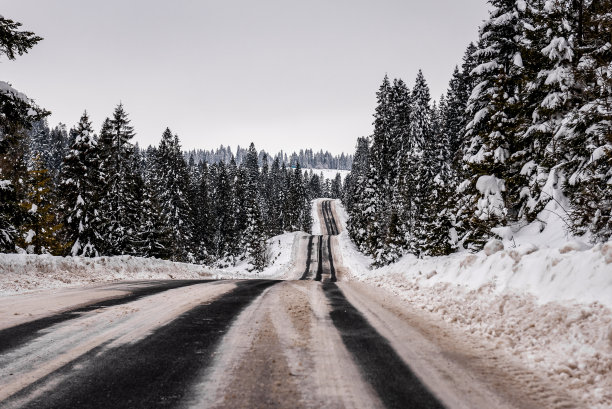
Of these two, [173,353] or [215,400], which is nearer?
[215,400]

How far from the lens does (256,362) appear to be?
365cm

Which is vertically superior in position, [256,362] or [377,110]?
[377,110]

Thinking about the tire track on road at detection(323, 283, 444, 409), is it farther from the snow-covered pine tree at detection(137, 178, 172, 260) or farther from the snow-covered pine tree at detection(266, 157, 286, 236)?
the snow-covered pine tree at detection(266, 157, 286, 236)

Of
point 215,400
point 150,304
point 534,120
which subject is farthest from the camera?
point 534,120

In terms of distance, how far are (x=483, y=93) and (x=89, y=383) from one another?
19.0 m

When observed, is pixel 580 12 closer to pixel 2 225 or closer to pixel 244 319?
pixel 244 319

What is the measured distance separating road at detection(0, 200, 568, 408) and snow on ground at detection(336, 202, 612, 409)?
616 millimetres

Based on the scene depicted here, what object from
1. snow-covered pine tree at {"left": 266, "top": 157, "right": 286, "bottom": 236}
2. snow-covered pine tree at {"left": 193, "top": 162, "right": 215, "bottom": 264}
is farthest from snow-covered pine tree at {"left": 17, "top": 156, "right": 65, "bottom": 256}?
snow-covered pine tree at {"left": 266, "top": 157, "right": 286, "bottom": 236}

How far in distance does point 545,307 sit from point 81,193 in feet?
92.5

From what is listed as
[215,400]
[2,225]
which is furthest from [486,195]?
[2,225]

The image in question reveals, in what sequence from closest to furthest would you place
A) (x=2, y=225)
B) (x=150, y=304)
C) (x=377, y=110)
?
(x=150, y=304) < (x=2, y=225) < (x=377, y=110)

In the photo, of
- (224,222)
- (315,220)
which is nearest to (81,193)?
(224,222)

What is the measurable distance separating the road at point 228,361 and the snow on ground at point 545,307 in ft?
2.02

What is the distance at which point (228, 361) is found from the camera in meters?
3.66
